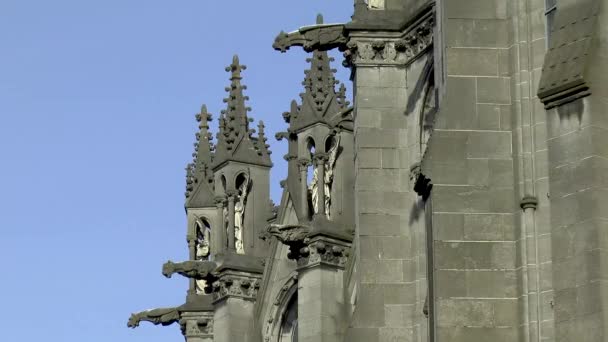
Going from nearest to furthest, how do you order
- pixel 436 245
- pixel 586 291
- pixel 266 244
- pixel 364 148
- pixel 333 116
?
pixel 586 291 → pixel 436 245 → pixel 364 148 → pixel 333 116 → pixel 266 244

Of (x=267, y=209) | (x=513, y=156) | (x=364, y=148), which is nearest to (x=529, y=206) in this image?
(x=513, y=156)

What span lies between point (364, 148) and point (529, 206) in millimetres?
7685

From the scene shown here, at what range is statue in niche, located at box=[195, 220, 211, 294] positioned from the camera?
186 ft

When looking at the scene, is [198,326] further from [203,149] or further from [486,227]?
[486,227]

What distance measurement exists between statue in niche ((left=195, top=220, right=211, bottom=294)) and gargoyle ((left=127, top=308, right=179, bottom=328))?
923 mm

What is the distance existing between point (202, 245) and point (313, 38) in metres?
19.0

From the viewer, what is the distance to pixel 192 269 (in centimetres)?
5209

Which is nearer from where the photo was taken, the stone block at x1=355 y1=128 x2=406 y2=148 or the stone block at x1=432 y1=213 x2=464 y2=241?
the stone block at x1=432 y1=213 x2=464 y2=241

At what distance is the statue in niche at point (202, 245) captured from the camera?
56594 millimetres

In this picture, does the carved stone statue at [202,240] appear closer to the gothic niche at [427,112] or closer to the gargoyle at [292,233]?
the gargoyle at [292,233]

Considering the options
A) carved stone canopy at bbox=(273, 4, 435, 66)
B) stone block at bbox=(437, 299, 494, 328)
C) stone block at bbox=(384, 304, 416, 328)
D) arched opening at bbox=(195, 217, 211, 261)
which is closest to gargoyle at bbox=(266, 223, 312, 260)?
carved stone canopy at bbox=(273, 4, 435, 66)

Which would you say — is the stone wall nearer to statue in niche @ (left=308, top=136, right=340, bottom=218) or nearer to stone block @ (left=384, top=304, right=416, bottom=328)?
stone block @ (left=384, top=304, right=416, bottom=328)

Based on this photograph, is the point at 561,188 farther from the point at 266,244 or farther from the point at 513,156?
the point at 266,244

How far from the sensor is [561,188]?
28.8 m
